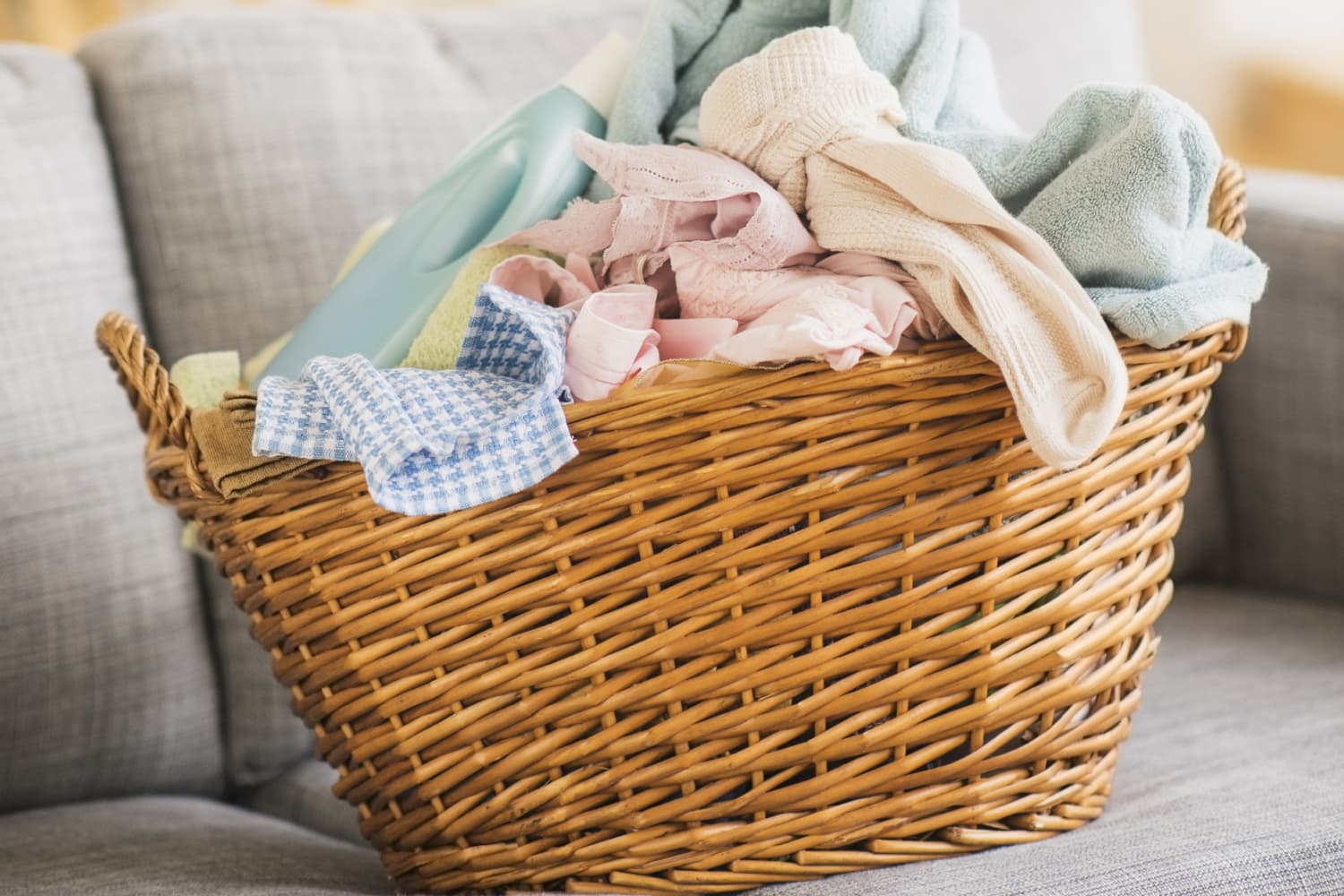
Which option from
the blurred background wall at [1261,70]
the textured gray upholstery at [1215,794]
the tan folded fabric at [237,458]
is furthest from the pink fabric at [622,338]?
the blurred background wall at [1261,70]

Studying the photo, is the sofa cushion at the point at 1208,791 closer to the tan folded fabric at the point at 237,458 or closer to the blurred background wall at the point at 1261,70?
the tan folded fabric at the point at 237,458

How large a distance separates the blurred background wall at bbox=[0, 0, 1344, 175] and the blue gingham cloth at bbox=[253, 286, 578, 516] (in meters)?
1.69

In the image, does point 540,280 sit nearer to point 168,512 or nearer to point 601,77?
point 601,77

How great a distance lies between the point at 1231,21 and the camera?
1922 mm

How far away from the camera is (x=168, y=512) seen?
2.87 feet

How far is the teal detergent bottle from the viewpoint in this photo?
69 centimetres

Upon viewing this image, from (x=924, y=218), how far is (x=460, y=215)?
0.95 ft

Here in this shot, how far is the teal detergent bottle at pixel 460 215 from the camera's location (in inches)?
27.2

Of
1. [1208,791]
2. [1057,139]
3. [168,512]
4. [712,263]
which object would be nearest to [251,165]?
[168,512]

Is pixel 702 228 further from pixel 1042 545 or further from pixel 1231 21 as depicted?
pixel 1231 21

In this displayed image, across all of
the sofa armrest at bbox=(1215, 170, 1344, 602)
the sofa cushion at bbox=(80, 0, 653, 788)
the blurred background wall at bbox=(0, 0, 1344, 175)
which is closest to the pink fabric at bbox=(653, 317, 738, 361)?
the sofa cushion at bbox=(80, 0, 653, 788)

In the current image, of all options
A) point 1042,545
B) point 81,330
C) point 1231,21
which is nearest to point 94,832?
point 81,330

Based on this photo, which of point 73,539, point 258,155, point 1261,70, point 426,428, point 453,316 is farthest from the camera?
point 1261,70

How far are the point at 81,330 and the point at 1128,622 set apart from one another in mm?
701
